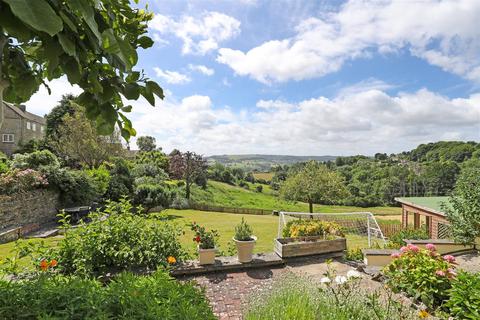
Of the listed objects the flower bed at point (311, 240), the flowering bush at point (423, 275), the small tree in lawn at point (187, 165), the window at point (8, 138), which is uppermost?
the window at point (8, 138)

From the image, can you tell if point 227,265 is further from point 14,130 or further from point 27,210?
point 14,130

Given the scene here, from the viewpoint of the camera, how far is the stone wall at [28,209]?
958 centimetres

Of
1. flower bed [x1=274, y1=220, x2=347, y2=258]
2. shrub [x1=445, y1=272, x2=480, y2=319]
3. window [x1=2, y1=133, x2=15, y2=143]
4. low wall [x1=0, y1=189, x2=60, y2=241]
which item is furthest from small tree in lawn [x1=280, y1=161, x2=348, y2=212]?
window [x1=2, y1=133, x2=15, y2=143]

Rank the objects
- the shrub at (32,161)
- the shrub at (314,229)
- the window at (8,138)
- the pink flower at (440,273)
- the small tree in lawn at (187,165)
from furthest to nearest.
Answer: the window at (8,138), the small tree in lawn at (187,165), the shrub at (32,161), the shrub at (314,229), the pink flower at (440,273)

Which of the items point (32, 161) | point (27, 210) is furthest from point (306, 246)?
point (32, 161)

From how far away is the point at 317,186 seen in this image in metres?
16.7

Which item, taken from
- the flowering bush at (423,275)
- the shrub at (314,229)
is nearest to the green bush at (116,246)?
the shrub at (314,229)

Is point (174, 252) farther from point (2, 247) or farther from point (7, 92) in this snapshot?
point (2, 247)

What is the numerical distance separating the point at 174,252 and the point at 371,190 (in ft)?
142

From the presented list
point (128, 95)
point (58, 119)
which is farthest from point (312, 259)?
point (58, 119)

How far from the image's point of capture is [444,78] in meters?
16.0

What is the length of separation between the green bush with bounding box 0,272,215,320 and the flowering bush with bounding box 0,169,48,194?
1038 centimetres

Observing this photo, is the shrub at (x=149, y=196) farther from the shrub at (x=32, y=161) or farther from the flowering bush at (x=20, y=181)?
the flowering bush at (x=20, y=181)

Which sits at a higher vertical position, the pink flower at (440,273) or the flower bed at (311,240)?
the pink flower at (440,273)
